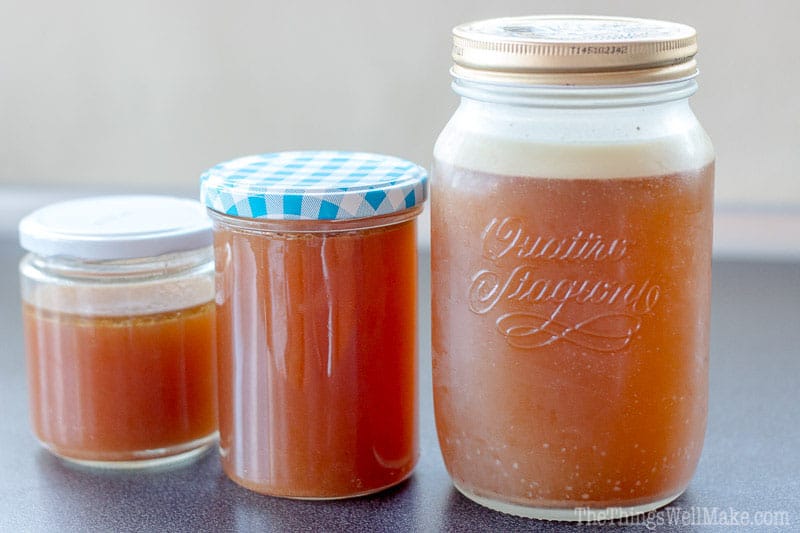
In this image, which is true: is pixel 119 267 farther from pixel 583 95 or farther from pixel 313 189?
pixel 583 95

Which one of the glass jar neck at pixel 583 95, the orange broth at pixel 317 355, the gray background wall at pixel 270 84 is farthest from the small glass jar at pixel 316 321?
the gray background wall at pixel 270 84

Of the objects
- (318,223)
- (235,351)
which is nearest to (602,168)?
(318,223)

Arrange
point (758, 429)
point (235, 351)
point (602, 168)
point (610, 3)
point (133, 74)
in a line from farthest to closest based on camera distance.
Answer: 1. point (133, 74)
2. point (610, 3)
3. point (758, 429)
4. point (235, 351)
5. point (602, 168)

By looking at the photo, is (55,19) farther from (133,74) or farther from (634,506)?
(634,506)

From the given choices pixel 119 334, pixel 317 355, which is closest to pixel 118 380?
pixel 119 334

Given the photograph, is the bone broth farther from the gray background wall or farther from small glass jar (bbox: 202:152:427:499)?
the gray background wall
